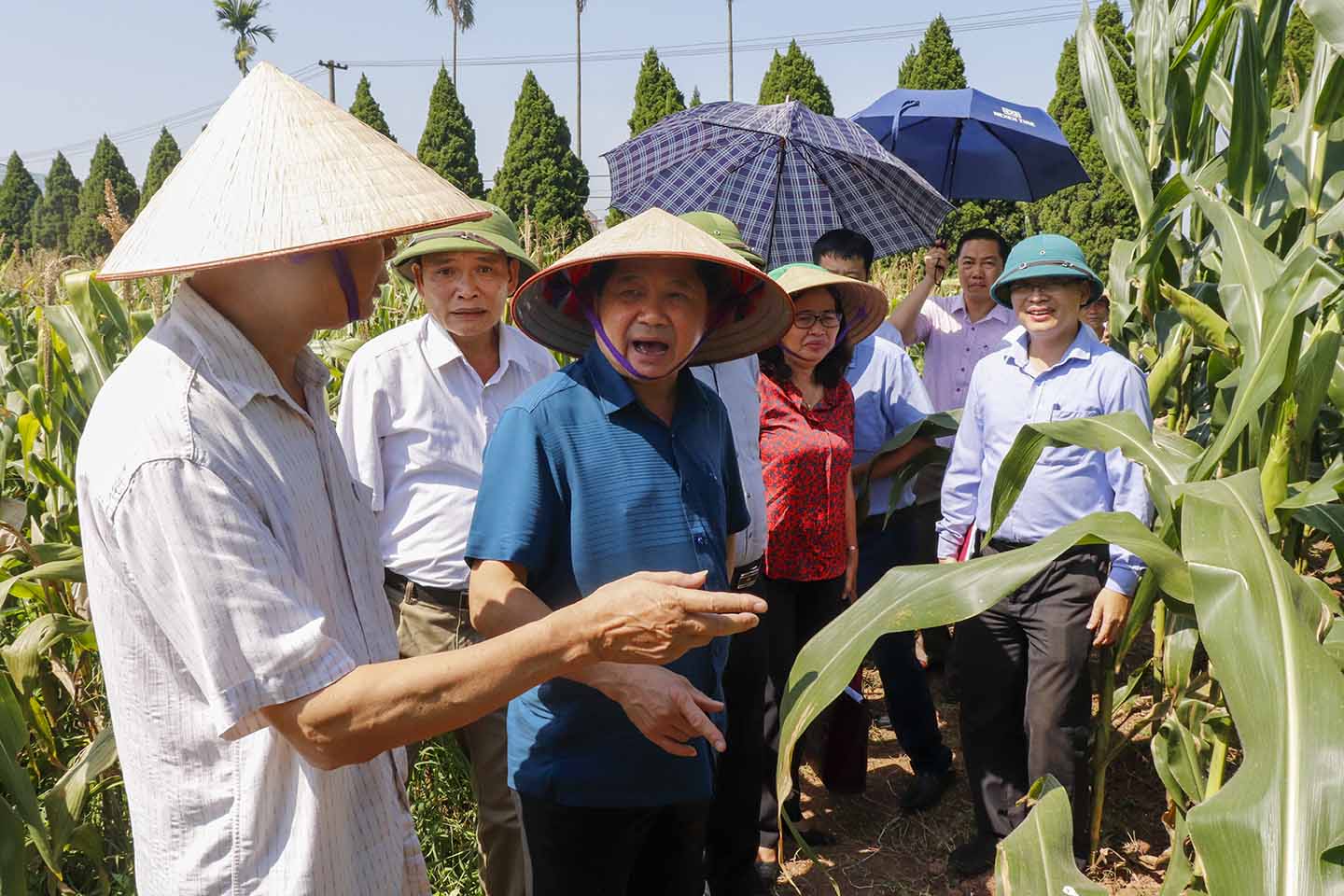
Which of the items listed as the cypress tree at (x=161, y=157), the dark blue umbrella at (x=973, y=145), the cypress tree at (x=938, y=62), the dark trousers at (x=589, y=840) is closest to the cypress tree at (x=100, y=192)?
the cypress tree at (x=161, y=157)

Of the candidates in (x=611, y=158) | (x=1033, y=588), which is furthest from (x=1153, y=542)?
(x=611, y=158)

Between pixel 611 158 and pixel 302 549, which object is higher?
pixel 611 158

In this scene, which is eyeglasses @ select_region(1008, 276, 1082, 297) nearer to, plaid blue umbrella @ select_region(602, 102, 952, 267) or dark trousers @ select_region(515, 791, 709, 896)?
plaid blue umbrella @ select_region(602, 102, 952, 267)

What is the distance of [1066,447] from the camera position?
300 centimetres

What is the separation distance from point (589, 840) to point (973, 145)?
4678mm

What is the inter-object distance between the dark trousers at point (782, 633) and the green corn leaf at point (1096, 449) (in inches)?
51.9

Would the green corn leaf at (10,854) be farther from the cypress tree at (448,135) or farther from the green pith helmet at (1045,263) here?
the cypress tree at (448,135)

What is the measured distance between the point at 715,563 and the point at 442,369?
1.18 m

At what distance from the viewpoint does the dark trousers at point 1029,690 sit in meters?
3.04

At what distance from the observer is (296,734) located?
3.85ft

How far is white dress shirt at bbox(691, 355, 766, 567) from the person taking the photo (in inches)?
114

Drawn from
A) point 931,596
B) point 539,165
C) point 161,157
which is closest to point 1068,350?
point 931,596

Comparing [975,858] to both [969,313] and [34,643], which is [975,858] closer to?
[969,313]

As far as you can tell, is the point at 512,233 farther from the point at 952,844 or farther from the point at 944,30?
the point at 944,30
